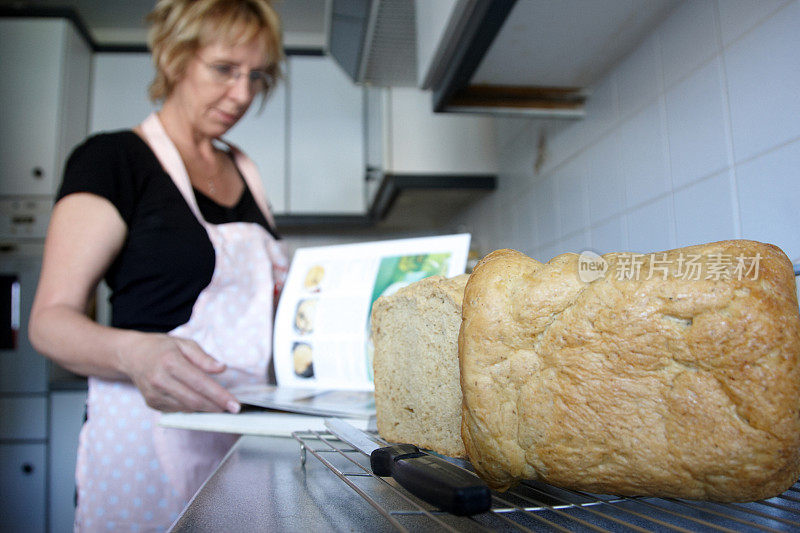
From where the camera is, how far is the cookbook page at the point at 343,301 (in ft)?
2.47

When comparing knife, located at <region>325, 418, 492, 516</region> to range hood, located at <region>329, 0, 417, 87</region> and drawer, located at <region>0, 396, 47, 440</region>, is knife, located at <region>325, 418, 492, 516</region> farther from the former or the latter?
drawer, located at <region>0, 396, 47, 440</region>

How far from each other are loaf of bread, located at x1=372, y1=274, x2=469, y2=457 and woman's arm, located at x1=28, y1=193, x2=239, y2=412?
0.87 ft

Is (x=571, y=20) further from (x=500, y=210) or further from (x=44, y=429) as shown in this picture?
(x=44, y=429)

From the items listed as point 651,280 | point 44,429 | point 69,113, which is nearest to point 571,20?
point 651,280

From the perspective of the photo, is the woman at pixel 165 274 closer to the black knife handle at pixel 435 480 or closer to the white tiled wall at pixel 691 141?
the black knife handle at pixel 435 480

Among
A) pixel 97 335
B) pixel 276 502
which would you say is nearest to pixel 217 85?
pixel 97 335

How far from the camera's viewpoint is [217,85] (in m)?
1.11

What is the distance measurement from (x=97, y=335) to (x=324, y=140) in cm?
201

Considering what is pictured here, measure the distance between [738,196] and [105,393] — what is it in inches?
39.2

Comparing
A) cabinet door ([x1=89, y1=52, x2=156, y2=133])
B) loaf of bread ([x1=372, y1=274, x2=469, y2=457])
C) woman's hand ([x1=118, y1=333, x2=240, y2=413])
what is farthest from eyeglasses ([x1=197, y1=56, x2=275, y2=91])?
cabinet door ([x1=89, y1=52, x2=156, y2=133])

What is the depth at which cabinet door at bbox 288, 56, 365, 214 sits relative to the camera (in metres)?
2.64

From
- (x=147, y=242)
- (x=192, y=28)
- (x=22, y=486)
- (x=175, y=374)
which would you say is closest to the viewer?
(x=175, y=374)

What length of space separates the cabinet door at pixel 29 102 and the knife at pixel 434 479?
248 centimetres

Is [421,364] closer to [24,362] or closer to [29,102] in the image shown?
[24,362]
